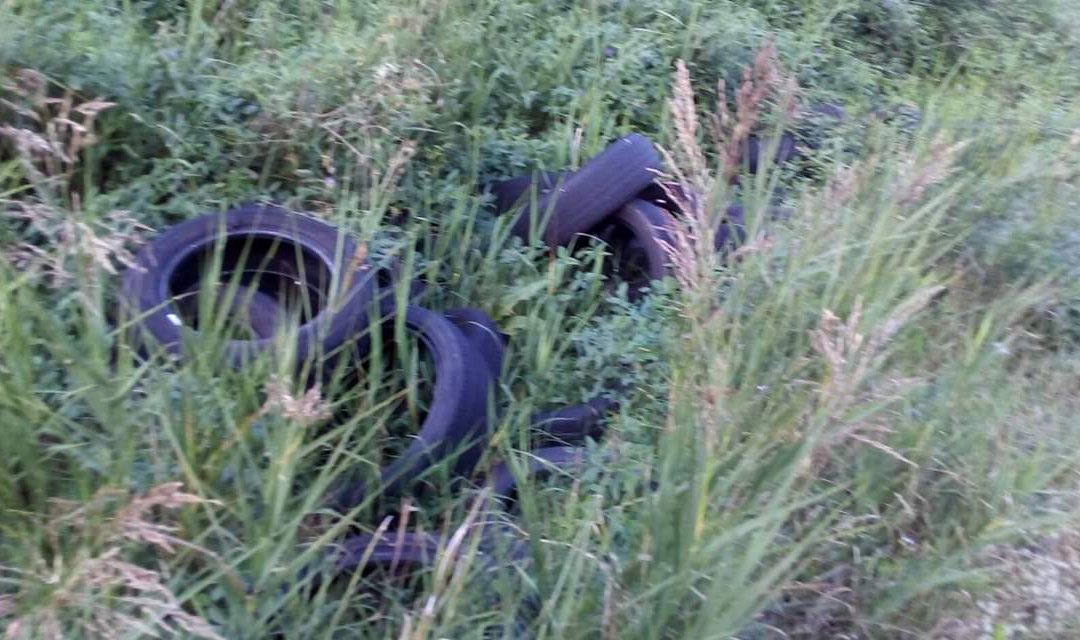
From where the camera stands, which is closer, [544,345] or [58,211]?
[58,211]

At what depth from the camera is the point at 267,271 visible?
3.46 meters

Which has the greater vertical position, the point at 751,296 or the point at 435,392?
the point at 751,296

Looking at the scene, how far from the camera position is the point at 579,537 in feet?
8.02

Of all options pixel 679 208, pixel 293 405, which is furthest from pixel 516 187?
pixel 293 405

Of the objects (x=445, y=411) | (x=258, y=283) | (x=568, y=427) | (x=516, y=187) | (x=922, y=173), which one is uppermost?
(x=922, y=173)

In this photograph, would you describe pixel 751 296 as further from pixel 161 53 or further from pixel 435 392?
pixel 161 53

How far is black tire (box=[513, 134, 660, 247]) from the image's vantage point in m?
4.02

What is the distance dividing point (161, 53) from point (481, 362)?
1.68m

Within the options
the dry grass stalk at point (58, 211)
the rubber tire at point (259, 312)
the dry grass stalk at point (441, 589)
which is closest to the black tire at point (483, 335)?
the rubber tire at point (259, 312)

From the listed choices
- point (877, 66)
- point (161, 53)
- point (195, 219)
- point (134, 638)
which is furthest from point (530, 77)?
point (134, 638)

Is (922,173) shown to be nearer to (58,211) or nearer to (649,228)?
(649,228)

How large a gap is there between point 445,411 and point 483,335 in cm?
49

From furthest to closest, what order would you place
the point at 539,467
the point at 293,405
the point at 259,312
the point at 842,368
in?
the point at 259,312 < the point at 539,467 < the point at 842,368 < the point at 293,405

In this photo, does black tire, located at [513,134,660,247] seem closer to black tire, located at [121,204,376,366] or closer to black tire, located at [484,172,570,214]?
black tire, located at [484,172,570,214]
